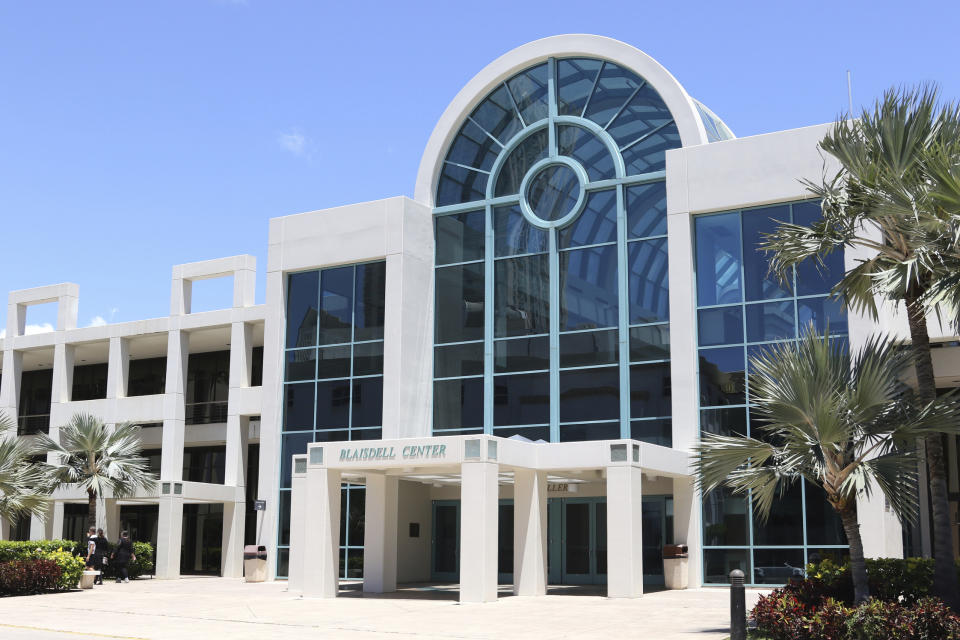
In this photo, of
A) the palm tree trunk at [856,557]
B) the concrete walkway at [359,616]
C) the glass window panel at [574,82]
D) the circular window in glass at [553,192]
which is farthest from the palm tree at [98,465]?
the palm tree trunk at [856,557]

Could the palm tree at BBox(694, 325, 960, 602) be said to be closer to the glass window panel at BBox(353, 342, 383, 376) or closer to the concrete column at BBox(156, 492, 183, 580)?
the glass window panel at BBox(353, 342, 383, 376)

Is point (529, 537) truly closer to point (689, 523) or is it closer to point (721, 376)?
point (689, 523)

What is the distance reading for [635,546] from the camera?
24.6 m

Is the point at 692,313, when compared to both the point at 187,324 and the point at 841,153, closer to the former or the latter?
the point at 841,153

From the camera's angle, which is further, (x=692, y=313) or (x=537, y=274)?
(x=537, y=274)

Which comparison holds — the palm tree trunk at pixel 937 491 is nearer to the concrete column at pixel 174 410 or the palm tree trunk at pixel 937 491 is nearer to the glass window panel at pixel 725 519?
the glass window panel at pixel 725 519

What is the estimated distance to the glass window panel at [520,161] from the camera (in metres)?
32.6

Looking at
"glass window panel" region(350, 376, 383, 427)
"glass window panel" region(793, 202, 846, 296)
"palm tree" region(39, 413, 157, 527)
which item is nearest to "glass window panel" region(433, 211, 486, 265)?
"glass window panel" region(350, 376, 383, 427)

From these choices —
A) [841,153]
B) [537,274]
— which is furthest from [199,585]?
[841,153]

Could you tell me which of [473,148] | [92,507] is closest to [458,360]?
[473,148]

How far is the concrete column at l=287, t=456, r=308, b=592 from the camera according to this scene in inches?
1042

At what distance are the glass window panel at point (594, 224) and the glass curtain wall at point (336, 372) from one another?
20.4 feet

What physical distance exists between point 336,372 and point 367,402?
64.7 inches

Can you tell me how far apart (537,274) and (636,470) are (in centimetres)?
845
